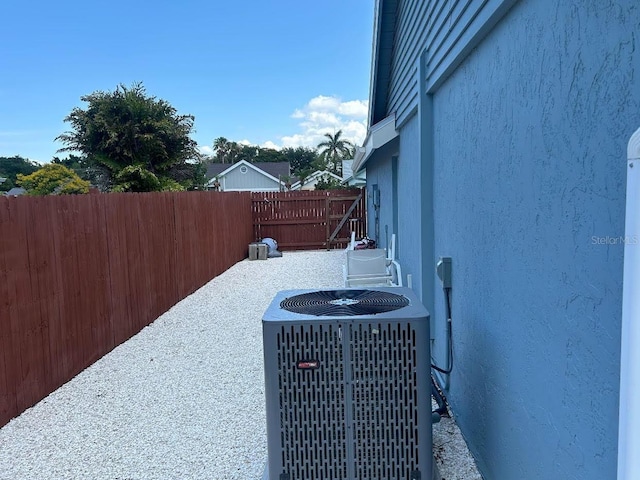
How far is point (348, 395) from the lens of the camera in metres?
2.09

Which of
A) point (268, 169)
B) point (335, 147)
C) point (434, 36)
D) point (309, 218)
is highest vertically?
point (335, 147)

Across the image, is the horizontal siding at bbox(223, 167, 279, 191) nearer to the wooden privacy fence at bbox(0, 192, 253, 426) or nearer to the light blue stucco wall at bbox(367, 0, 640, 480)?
the wooden privacy fence at bbox(0, 192, 253, 426)

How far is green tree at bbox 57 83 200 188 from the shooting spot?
1769 cm

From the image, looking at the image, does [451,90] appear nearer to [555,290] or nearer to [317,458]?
[555,290]

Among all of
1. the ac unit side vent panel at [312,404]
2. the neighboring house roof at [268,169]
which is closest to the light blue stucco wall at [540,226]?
the ac unit side vent panel at [312,404]

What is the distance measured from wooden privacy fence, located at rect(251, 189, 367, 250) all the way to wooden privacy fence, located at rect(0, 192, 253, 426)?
23.4ft

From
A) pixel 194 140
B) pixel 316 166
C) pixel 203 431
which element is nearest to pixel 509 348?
pixel 203 431

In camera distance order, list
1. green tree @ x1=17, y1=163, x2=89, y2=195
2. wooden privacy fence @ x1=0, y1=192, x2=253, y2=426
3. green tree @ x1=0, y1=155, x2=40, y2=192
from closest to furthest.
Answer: wooden privacy fence @ x1=0, y1=192, x2=253, y2=426
green tree @ x1=17, y1=163, x2=89, y2=195
green tree @ x1=0, y1=155, x2=40, y2=192

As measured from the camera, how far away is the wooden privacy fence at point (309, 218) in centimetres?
1480

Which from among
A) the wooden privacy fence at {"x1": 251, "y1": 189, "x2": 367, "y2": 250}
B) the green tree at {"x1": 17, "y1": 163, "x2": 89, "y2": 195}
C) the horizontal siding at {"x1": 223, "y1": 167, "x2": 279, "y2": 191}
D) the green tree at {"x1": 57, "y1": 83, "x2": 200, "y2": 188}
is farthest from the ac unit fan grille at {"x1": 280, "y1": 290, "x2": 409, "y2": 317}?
the horizontal siding at {"x1": 223, "y1": 167, "x2": 279, "y2": 191}

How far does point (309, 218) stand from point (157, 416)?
11.6 m

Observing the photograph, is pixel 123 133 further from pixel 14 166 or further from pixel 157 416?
pixel 14 166

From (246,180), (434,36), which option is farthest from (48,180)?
(246,180)

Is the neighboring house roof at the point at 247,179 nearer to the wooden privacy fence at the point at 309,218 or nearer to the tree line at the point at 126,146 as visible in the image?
the tree line at the point at 126,146
